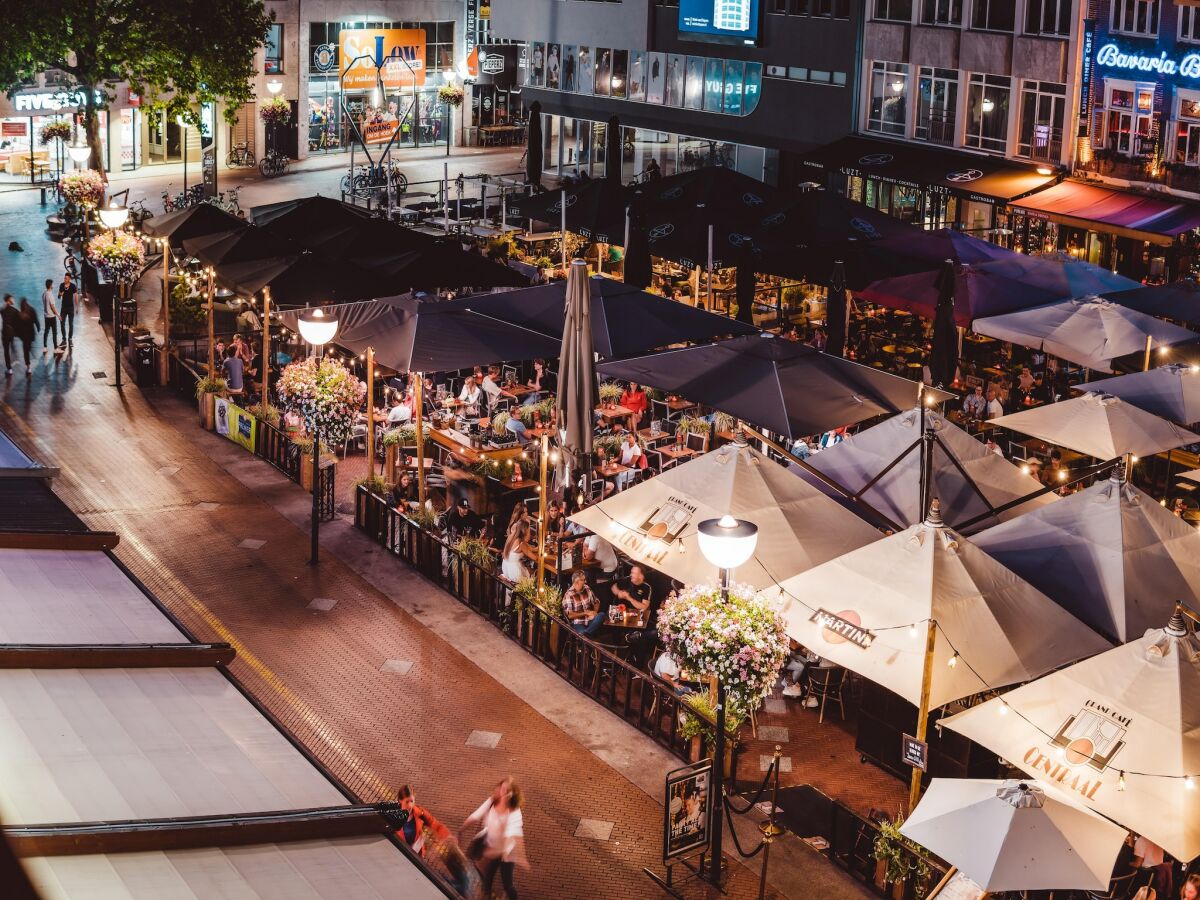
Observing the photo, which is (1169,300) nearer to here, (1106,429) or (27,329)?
(1106,429)

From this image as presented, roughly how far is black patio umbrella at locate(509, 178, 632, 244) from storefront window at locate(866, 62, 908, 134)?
37.6 ft

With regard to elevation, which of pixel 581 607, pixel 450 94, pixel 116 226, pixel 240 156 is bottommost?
pixel 581 607

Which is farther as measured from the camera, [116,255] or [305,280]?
[116,255]

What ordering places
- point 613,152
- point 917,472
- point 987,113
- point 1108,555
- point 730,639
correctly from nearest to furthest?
1. point 730,639
2. point 1108,555
3. point 917,472
4. point 613,152
5. point 987,113

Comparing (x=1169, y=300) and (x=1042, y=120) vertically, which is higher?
(x=1042, y=120)

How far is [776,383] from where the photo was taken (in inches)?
744

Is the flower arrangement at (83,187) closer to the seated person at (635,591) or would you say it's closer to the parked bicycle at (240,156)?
the parked bicycle at (240,156)

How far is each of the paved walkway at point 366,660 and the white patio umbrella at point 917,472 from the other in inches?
154

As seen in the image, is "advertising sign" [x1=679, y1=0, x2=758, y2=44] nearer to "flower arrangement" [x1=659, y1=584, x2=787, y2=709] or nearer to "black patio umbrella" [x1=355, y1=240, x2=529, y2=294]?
"black patio umbrella" [x1=355, y1=240, x2=529, y2=294]

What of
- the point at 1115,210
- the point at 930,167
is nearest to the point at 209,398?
the point at 1115,210

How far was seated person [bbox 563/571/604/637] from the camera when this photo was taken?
16.4 metres

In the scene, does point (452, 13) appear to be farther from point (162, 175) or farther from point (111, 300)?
point (111, 300)

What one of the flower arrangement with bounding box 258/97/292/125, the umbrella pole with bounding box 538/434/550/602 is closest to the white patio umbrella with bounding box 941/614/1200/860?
the umbrella pole with bounding box 538/434/550/602

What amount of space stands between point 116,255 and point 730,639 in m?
19.7
